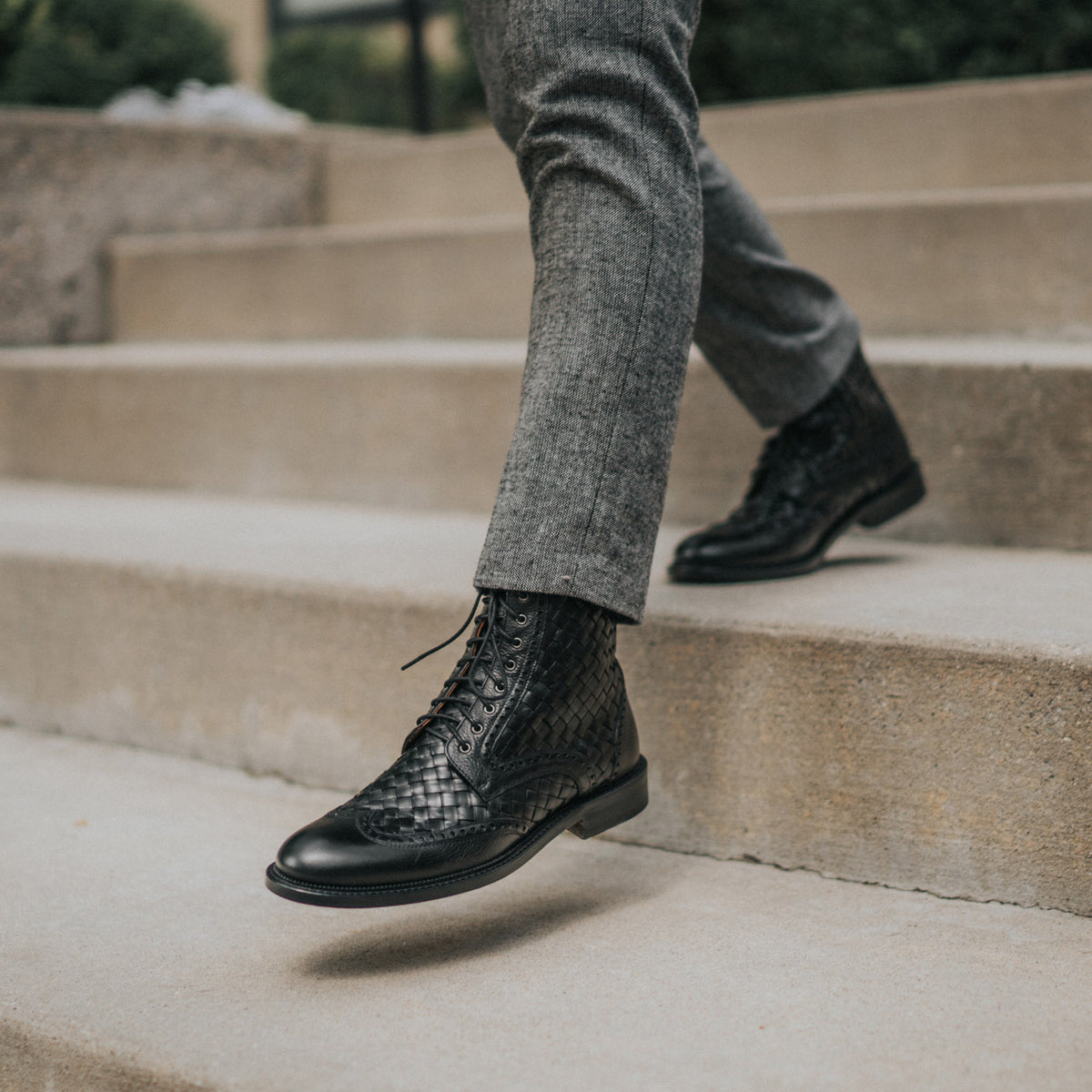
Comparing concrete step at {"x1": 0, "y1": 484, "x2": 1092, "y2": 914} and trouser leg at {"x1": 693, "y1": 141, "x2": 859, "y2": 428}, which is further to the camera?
trouser leg at {"x1": 693, "y1": 141, "x2": 859, "y2": 428}

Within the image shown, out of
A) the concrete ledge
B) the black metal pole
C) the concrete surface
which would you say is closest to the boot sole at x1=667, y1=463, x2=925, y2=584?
the concrete ledge

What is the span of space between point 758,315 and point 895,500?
0.83 ft

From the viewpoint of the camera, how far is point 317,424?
5.77 ft

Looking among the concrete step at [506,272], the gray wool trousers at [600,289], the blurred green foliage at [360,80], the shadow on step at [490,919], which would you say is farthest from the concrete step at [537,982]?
the blurred green foliage at [360,80]

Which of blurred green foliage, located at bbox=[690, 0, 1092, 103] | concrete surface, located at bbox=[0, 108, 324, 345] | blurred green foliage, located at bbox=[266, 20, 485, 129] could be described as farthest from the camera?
blurred green foliage, located at bbox=[266, 20, 485, 129]

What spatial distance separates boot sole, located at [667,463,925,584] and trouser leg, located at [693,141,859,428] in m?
0.12

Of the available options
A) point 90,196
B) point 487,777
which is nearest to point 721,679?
point 487,777

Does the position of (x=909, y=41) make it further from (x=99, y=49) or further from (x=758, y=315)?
(x=99, y=49)

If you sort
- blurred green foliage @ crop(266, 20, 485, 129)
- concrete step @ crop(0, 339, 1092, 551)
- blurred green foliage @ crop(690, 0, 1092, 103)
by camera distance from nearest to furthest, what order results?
concrete step @ crop(0, 339, 1092, 551)
blurred green foliage @ crop(690, 0, 1092, 103)
blurred green foliage @ crop(266, 20, 485, 129)

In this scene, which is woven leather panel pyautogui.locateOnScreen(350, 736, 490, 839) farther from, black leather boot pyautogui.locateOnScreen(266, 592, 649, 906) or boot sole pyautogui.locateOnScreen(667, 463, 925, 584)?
boot sole pyautogui.locateOnScreen(667, 463, 925, 584)

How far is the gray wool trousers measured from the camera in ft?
2.69

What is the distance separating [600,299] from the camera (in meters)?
0.83

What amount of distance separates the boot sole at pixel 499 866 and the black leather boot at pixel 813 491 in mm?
270

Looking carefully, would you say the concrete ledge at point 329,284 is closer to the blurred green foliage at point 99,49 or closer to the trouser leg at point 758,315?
the blurred green foliage at point 99,49
